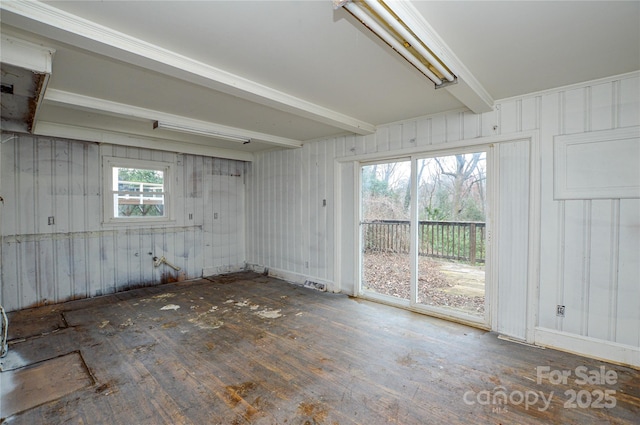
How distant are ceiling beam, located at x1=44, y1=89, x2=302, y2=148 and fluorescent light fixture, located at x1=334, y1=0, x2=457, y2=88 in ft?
9.78

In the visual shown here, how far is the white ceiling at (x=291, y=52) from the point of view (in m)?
1.67

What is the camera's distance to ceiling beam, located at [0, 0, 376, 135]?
162 centimetres

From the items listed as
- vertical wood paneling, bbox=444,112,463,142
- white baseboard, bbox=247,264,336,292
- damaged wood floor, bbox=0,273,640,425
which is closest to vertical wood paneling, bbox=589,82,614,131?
vertical wood paneling, bbox=444,112,463,142

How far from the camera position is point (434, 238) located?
12.1ft

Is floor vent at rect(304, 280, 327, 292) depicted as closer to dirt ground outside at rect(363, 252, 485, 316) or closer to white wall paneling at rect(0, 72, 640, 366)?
white wall paneling at rect(0, 72, 640, 366)

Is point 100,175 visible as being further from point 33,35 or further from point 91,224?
point 33,35

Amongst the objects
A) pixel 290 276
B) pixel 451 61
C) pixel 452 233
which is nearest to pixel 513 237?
pixel 452 233

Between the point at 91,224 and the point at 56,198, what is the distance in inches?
22.2

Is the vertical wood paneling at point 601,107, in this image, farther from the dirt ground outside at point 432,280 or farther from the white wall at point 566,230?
the dirt ground outside at point 432,280

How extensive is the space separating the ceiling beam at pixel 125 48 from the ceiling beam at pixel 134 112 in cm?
140

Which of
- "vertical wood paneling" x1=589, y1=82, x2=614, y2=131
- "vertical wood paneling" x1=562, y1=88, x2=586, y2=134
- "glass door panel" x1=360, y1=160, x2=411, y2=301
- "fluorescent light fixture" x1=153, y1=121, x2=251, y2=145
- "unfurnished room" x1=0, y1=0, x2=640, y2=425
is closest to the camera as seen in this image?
"unfurnished room" x1=0, y1=0, x2=640, y2=425

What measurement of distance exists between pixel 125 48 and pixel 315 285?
401 centimetres

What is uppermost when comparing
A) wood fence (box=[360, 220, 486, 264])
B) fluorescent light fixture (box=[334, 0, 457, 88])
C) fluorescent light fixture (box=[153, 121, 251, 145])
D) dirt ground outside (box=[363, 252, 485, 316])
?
fluorescent light fixture (box=[153, 121, 251, 145])

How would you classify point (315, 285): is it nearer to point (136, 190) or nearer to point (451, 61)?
point (136, 190)
